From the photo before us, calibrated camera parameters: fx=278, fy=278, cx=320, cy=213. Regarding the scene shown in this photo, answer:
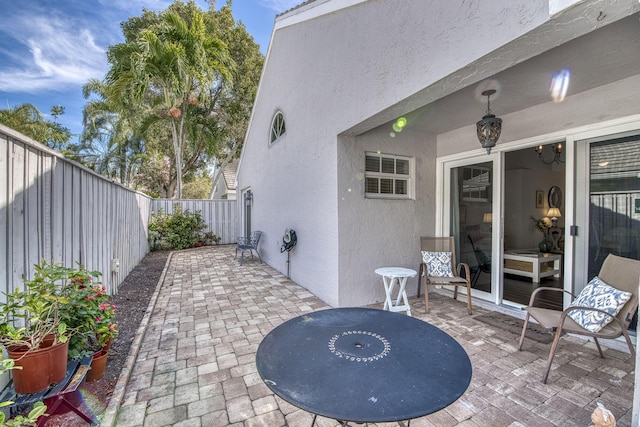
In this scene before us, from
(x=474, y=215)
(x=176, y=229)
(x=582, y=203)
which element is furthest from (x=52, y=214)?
(x=176, y=229)

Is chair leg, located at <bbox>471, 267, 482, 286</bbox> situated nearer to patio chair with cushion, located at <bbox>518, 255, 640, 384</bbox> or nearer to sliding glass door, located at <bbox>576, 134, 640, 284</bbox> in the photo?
sliding glass door, located at <bbox>576, 134, 640, 284</bbox>

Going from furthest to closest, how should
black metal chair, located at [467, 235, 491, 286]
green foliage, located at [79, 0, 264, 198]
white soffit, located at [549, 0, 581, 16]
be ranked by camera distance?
green foliage, located at [79, 0, 264, 198]
black metal chair, located at [467, 235, 491, 286]
white soffit, located at [549, 0, 581, 16]

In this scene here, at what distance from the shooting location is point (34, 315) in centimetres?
170

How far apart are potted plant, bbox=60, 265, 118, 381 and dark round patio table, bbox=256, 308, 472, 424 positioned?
1609 mm

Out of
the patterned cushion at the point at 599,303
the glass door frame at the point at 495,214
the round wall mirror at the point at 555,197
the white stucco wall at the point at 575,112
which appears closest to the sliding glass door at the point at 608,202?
the white stucco wall at the point at 575,112

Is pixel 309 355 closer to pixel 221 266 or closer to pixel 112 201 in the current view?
pixel 112 201

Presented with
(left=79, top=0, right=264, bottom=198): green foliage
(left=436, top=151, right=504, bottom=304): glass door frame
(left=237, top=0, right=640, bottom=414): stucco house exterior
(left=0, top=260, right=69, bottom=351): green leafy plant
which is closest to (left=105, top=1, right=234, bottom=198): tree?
(left=79, top=0, right=264, bottom=198): green foliage

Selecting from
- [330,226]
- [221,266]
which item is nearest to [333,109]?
[330,226]

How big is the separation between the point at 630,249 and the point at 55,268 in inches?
207

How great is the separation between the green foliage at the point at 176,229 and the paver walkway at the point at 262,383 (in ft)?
21.0

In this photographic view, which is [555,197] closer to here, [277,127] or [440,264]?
[440,264]

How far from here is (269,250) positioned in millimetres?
7305

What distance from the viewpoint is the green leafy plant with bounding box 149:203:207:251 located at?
9715 mm

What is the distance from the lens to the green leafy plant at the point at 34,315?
1.66m
